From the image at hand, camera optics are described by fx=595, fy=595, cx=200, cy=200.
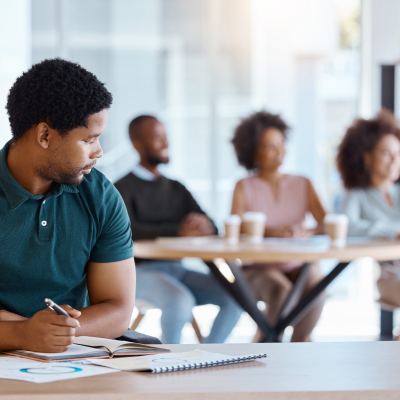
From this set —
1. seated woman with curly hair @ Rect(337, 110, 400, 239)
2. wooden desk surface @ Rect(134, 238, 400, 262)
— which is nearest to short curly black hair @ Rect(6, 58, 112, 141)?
wooden desk surface @ Rect(134, 238, 400, 262)

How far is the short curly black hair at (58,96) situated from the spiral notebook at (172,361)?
514 mm

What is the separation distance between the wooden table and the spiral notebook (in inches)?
51.3

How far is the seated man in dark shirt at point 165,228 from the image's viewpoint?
275 centimetres

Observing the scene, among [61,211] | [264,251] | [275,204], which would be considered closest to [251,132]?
[275,204]

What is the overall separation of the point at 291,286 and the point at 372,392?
2.14m

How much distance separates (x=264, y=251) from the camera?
230 cm

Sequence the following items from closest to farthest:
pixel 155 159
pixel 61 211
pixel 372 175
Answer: pixel 61 211
pixel 155 159
pixel 372 175

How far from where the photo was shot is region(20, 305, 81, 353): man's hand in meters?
1.00

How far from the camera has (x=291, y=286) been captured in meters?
2.92

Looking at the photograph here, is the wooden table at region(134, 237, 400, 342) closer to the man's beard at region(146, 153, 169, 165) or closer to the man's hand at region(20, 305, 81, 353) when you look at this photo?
the man's beard at region(146, 153, 169, 165)

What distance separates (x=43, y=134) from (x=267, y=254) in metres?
1.24

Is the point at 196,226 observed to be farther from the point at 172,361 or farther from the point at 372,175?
the point at 172,361

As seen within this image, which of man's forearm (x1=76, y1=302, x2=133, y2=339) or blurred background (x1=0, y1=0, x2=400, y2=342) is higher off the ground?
blurred background (x1=0, y1=0, x2=400, y2=342)

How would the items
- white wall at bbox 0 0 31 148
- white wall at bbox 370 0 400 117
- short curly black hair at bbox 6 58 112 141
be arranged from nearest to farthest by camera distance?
short curly black hair at bbox 6 58 112 141 → white wall at bbox 0 0 31 148 → white wall at bbox 370 0 400 117
